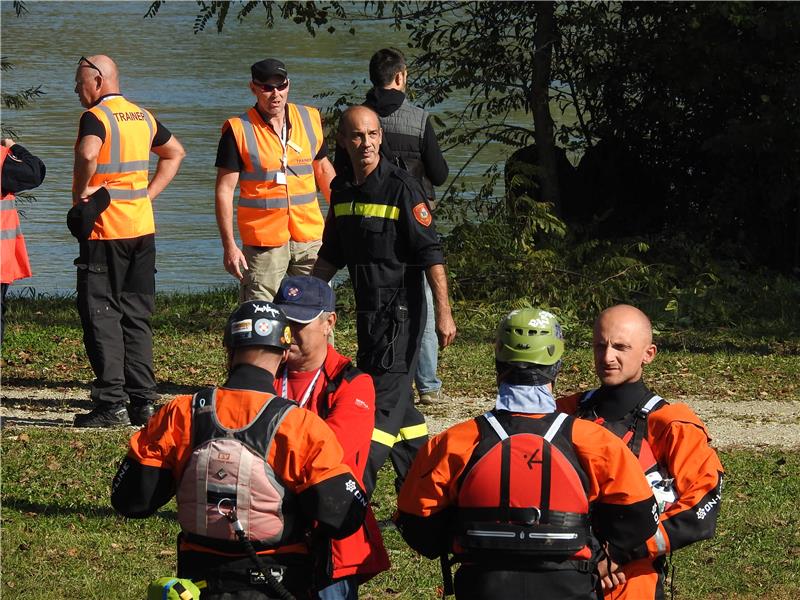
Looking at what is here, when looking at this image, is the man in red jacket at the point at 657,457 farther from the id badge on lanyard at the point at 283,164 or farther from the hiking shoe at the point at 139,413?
the hiking shoe at the point at 139,413

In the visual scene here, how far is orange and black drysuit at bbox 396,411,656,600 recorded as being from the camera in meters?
Result: 3.76

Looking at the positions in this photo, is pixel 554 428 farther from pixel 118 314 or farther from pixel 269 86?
pixel 118 314

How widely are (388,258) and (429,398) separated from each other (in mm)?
3170

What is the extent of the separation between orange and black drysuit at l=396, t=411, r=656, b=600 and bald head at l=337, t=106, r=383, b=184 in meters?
A: 2.69

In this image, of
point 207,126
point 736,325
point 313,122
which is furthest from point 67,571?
point 207,126

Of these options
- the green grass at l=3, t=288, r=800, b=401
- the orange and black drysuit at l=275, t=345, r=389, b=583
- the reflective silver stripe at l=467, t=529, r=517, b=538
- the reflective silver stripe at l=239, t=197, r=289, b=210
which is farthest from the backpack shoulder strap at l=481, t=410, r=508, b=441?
the green grass at l=3, t=288, r=800, b=401

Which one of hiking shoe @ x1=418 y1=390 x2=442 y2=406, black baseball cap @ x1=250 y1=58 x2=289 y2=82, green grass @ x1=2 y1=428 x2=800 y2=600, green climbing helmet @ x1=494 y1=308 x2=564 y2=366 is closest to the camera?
green climbing helmet @ x1=494 y1=308 x2=564 y2=366

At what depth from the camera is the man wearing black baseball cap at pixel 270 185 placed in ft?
27.6

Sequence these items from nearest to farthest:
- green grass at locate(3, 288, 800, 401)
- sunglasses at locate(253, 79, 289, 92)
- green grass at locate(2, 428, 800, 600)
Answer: green grass at locate(2, 428, 800, 600)
sunglasses at locate(253, 79, 289, 92)
green grass at locate(3, 288, 800, 401)

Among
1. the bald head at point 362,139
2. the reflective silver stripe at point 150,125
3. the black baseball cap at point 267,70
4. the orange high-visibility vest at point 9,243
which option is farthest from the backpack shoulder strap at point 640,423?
the reflective silver stripe at point 150,125

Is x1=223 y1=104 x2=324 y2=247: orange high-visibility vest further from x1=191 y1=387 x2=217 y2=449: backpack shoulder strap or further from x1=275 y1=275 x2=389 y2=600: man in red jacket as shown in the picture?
x1=191 y1=387 x2=217 y2=449: backpack shoulder strap

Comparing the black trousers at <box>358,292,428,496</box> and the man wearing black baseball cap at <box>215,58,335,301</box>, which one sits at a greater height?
the man wearing black baseball cap at <box>215,58,335,301</box>

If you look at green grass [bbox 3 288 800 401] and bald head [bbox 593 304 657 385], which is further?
green grass [bbox 3 288 800 401]

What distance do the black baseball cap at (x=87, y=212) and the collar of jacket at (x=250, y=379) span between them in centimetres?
463
